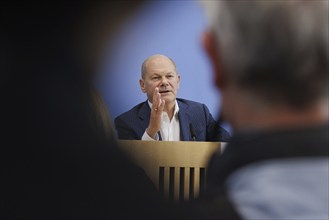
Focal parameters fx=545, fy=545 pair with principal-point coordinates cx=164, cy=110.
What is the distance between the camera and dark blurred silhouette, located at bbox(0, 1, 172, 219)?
47 centimetres

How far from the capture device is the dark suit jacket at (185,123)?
2.42 metres

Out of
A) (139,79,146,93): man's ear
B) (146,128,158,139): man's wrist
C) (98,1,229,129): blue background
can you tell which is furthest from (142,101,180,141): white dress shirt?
(98,1,229,129): blue background

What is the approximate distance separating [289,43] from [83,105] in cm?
23

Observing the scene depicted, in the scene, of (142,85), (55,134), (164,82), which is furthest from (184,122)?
(55,134)

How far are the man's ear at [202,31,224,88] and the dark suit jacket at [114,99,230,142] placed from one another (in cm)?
175

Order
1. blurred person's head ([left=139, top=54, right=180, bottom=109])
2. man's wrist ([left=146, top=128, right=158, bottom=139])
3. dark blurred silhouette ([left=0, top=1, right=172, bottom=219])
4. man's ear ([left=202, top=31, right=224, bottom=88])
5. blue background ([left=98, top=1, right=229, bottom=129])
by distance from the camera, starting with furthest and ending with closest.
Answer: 1. blue background ([left=98, top=1, right=229, bottom=129])
2. blurred person's head ([left=139, top=54, right=180, bottom=109])
3. man's wrist ([left=146, top=128, right=158, bottom=139])
4. man's ear ([left=202, top=31, right=224, bottom=88])
5. dark blurred silhouette ([left=0, top=1, right=172, bottom=219])

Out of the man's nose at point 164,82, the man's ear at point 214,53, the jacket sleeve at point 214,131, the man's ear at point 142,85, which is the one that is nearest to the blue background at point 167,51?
the man's ear at point 142,85

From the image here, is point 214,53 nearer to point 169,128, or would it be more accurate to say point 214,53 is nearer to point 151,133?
point 151,133

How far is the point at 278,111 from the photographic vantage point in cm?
58

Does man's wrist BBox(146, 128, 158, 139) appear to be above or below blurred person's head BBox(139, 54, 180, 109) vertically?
below

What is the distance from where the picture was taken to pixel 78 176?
0.48 m

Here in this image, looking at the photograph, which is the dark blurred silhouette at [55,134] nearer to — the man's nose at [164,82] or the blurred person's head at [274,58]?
the blurred person's head at [274,58]

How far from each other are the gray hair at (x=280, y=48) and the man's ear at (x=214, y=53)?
0.7 inches

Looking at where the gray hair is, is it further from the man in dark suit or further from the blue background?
the blue background
